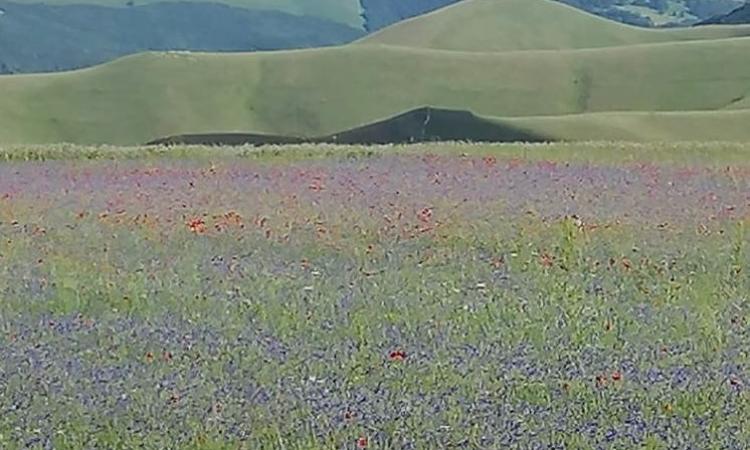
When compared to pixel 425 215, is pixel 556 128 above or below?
below

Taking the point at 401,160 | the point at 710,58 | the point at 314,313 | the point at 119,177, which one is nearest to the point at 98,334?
the point at 314,313

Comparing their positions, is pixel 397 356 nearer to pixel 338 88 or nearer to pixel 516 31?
pixel 338 88

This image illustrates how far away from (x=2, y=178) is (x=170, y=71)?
253 feet

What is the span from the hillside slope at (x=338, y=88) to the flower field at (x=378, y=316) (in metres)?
68.8

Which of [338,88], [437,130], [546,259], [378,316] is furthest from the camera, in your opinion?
[338,88]

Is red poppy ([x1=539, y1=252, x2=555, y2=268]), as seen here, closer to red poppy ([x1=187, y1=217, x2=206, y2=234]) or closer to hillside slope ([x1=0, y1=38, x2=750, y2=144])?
red poppy ([x1=187, y1=217, x2=206, y2=234])

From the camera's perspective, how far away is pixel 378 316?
12.7m

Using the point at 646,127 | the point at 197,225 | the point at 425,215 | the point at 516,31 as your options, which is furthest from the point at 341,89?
the point at 197,225

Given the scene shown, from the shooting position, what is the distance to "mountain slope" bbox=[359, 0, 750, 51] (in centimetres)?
14662

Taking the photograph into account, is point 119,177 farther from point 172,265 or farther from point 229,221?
point 172,265

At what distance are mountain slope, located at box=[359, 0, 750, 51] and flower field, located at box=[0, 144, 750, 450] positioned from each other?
122555mm

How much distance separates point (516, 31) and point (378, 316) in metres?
143

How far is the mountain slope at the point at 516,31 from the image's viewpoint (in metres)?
147

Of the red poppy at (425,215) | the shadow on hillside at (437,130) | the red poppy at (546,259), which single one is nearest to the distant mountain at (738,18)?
the shadow on hillside at (437,130)
